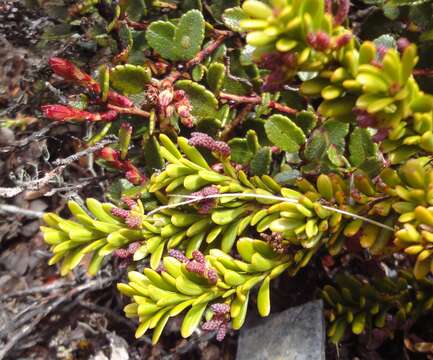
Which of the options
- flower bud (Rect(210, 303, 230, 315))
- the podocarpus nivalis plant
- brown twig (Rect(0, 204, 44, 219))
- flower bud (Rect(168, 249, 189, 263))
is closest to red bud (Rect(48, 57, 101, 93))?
the podocarpus nivalis plant

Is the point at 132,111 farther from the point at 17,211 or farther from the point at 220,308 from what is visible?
the point at 17,211

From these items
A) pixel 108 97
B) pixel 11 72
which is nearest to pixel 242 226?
pixel 108 97

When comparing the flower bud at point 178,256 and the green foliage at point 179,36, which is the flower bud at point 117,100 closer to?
the green foliage at point 179,36

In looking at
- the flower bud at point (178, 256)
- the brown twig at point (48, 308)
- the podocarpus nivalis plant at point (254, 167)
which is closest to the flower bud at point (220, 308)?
the podocarpus nivalis plant at point (254, 167)

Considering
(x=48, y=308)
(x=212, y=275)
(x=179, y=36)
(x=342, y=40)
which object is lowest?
(x=48, y=308)

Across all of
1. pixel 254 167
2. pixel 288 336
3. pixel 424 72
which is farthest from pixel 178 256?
pixel 424 72
